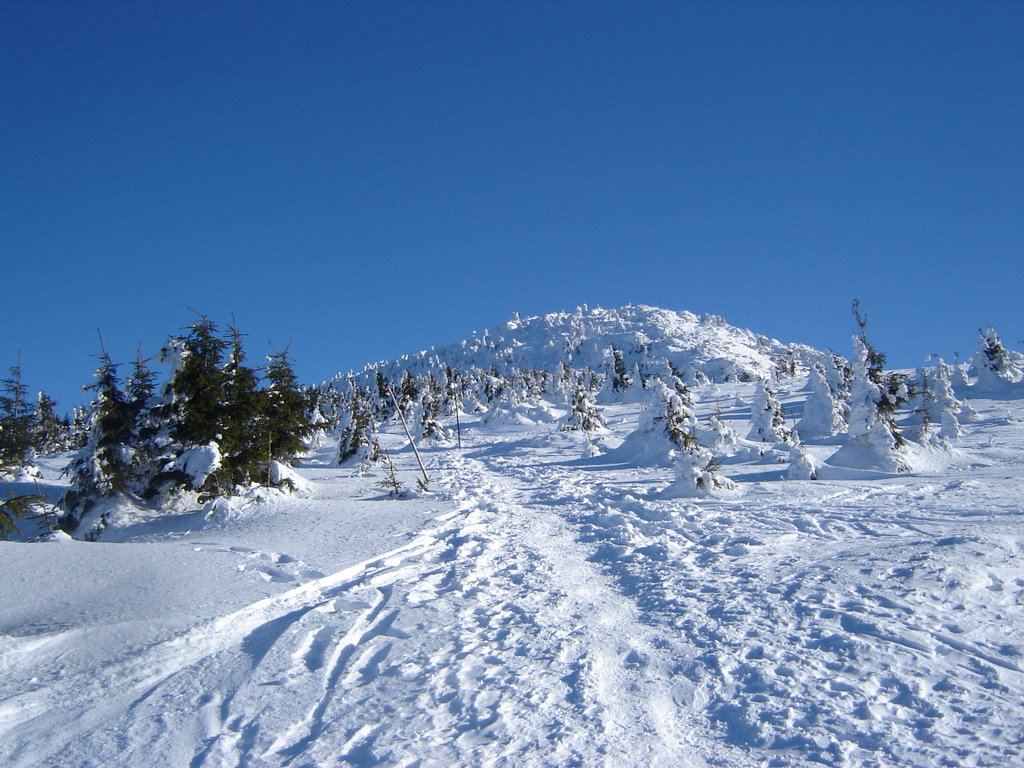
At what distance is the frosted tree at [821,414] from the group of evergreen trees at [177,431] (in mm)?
41929

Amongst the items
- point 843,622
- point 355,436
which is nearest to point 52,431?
point 355,436

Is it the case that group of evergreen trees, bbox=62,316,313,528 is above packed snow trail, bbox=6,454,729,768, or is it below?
above

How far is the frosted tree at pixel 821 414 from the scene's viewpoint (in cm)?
4766

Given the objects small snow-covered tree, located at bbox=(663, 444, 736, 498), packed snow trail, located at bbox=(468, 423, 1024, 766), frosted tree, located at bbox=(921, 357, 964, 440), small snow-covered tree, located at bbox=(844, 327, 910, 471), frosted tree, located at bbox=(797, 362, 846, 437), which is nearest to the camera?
→ packed snow trail, located at bbox=(468, 423, 1024, 766)

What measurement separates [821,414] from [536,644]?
158 ft

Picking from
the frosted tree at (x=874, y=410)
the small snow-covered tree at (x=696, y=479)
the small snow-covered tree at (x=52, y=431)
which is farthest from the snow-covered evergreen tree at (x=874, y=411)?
the small snow-covered tree at (x=52, y=431)

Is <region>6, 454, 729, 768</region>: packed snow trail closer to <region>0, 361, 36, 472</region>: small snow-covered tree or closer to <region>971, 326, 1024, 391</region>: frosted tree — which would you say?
<region>0, 361, 36, 472</region>: small snow-covered tree

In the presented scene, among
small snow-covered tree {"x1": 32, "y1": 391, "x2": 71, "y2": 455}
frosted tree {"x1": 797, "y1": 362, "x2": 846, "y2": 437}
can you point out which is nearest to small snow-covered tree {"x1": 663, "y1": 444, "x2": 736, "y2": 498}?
frosted tree {"x1": 797, "y1": 362, "x2": 846, "y2": 437}

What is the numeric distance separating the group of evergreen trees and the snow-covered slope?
20.3ft

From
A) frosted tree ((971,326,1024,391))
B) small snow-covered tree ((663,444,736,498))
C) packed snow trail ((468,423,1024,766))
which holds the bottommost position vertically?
packed snow trail ((468,423,1024,766))

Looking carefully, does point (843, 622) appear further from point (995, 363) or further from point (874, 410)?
point (995, 363)

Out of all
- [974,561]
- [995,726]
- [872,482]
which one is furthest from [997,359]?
[995,726]

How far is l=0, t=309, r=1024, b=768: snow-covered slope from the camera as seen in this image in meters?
5.64

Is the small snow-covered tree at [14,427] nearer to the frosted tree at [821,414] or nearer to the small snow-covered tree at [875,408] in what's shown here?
the small snow-covered tree at [875,408]
